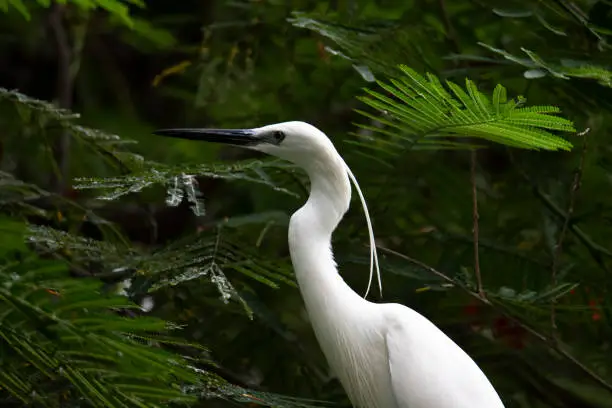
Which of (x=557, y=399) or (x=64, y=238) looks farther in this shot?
(x=557, y=399)

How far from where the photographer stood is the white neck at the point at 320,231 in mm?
1968

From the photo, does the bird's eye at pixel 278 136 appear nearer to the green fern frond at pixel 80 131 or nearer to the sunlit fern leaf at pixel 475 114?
the sunlit fern leaf at pixel 475 114

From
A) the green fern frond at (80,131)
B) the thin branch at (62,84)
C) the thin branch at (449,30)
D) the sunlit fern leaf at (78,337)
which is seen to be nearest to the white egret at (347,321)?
the green fern frond at (80,131)

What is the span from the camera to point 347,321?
6.55 ft

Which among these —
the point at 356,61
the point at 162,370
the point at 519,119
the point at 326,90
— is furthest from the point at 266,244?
the point at 162,370

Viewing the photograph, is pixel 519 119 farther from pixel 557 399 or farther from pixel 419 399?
pixel 557 399

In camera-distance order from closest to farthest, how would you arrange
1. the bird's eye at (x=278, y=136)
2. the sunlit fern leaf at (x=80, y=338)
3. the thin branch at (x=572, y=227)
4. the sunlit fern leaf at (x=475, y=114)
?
the sunlit fern leaf at (x=80, y=338), the sunlit fern leaf at (x=475, y=114), the bird's eye at (x=278, y=136), the thin branch at (x=572, y=227)

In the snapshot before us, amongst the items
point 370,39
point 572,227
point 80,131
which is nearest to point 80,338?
point 80,131

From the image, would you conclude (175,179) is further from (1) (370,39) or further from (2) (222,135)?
(1) (370,39)

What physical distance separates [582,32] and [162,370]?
1.64 metres

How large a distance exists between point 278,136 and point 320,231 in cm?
19

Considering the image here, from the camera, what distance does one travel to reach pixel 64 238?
2.05m

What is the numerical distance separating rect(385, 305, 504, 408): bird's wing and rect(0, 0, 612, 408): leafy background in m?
0.14

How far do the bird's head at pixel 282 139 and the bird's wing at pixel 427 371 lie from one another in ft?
1.06
